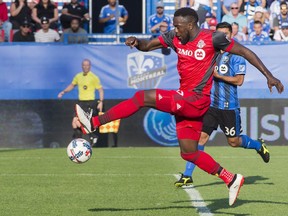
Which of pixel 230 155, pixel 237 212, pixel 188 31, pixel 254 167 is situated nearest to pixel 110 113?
pixel 188 31

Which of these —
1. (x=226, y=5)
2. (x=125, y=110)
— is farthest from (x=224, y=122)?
(x=226, y=5)

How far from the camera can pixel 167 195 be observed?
36.9 feet

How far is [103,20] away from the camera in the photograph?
23.1 m

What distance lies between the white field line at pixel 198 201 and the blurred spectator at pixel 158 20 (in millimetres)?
11064

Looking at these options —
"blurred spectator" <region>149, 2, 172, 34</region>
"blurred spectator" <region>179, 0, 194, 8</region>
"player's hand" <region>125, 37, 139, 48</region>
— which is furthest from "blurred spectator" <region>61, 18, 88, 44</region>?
"player's hand" <region>125, 37, 139, 48</region>

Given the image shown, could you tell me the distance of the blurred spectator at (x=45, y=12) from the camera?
22.6 metres

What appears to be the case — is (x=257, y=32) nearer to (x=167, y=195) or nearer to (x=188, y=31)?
(x=167, y=195)

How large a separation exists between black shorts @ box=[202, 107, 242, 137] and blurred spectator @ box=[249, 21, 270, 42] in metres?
9.80

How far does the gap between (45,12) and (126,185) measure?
36.4 feet

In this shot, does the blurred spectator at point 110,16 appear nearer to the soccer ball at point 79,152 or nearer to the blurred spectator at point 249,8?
the blurred spectator at point 249,8

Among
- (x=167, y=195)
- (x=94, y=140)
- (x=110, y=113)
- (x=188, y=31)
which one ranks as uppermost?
(x=188, y=31)

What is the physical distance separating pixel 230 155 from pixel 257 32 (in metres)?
5.21

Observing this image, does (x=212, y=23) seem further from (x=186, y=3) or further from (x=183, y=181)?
(x=183, y=181)

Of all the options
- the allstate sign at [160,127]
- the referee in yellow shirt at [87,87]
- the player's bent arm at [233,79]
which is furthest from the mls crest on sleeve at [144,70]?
→ the player's bent arm at [233,79]
